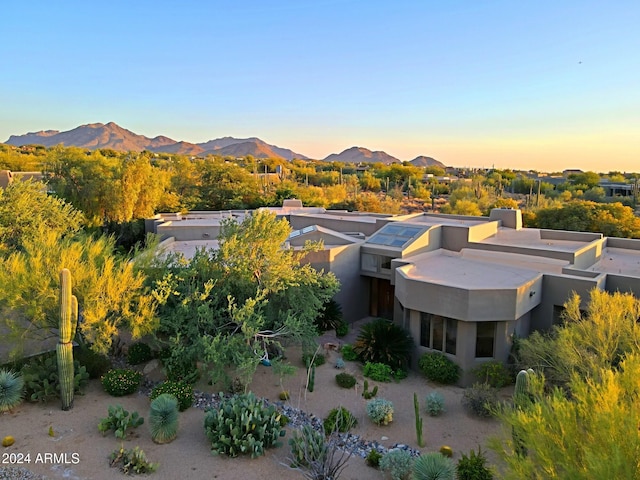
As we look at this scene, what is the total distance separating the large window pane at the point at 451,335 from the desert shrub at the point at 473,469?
5.85 meters

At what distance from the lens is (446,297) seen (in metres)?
16.2

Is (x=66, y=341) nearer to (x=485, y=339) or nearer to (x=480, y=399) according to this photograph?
(x=480, y=399)

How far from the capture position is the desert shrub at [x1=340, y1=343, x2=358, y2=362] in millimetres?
17956

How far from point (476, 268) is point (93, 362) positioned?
15170 mm

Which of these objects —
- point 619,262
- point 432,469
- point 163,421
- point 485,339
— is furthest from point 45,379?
point 619,262

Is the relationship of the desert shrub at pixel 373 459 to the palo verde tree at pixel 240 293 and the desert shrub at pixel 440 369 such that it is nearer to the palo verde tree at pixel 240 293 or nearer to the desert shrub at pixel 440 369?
the palo verde tree at pixel 240 293

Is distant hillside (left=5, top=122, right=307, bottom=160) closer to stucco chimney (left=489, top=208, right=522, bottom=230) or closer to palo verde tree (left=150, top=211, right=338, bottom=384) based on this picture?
stucco chimney (left=489, top=208, right=522, bottom=230)

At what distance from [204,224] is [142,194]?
18.3 feet

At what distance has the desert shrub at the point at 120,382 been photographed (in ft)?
46.9

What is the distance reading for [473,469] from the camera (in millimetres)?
10633

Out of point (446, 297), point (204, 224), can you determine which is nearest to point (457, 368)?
point (446, 297)

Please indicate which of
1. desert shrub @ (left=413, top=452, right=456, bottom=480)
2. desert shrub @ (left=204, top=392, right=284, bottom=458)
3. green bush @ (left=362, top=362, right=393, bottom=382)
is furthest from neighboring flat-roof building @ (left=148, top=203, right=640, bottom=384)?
desert shrub @ (left=204, top=392, right=284, bottom=458)

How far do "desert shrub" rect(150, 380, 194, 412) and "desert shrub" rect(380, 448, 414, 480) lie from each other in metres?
6.13

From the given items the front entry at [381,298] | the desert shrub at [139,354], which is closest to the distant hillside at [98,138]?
the front entry at [381,298]
